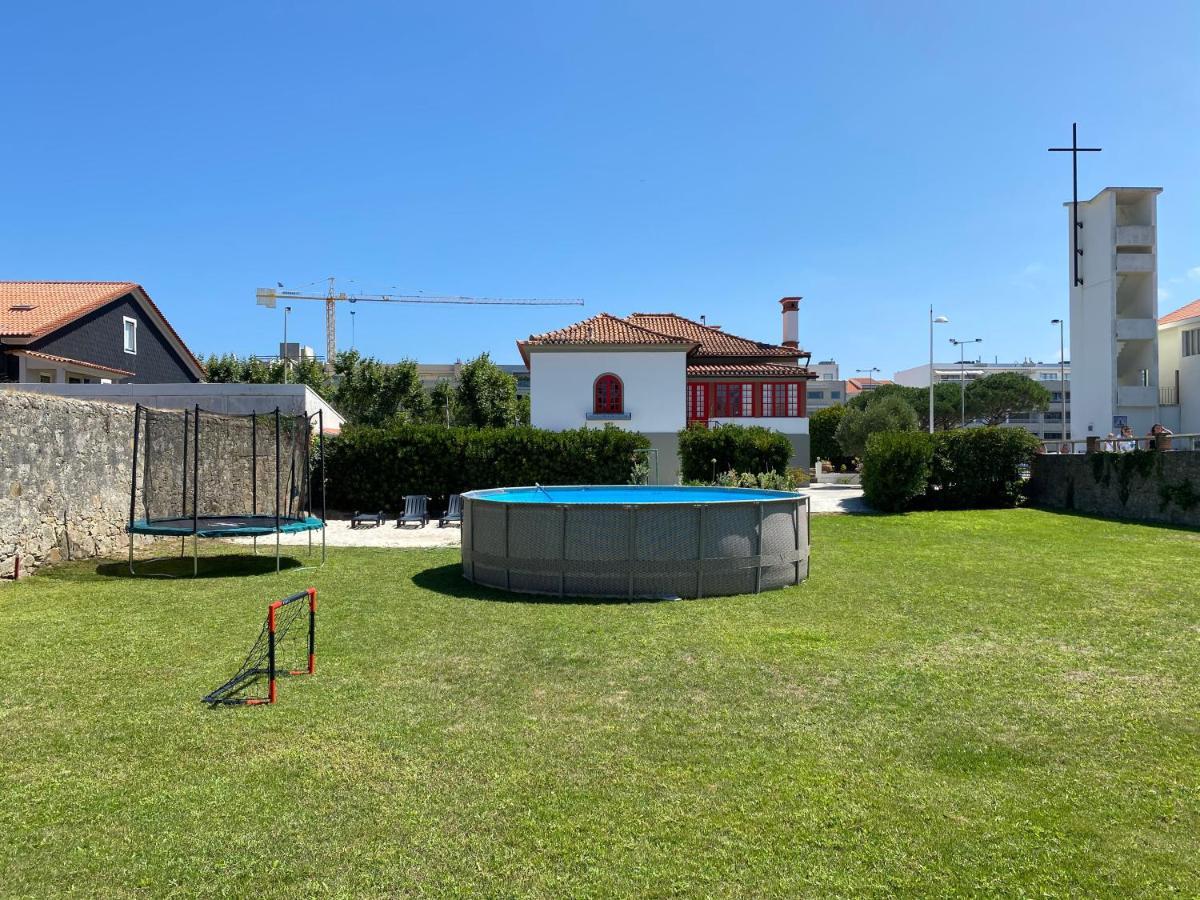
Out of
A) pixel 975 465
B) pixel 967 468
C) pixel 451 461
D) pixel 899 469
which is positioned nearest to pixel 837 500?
pixel 899 469

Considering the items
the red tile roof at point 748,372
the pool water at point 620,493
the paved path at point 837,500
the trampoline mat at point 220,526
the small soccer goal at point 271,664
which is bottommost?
the small soccer goal at point 271,664

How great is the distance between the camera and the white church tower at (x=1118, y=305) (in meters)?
34.9

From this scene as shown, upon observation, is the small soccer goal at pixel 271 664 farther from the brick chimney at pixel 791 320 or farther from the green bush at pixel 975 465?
the brick chimney at pixel 791 320

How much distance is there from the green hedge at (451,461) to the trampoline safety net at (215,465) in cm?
245

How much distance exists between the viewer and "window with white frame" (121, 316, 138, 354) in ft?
108

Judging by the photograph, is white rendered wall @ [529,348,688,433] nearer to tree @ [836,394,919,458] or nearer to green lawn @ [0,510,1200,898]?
tree @ [836,394,919,458]

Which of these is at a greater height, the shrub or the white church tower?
the white church tower

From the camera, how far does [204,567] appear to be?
13.1 metres

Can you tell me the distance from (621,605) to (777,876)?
620 centimetres

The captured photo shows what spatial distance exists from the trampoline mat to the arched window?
65.4 feet

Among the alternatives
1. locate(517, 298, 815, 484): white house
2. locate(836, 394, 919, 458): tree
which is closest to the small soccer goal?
locate(517, 298, 815, 484): white house

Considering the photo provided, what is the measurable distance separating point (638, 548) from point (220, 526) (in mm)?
7198

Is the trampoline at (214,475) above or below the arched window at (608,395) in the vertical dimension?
below

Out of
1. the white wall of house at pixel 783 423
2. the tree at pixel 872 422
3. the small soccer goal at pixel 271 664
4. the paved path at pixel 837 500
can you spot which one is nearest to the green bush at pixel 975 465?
the paved path at pixel 837 500
